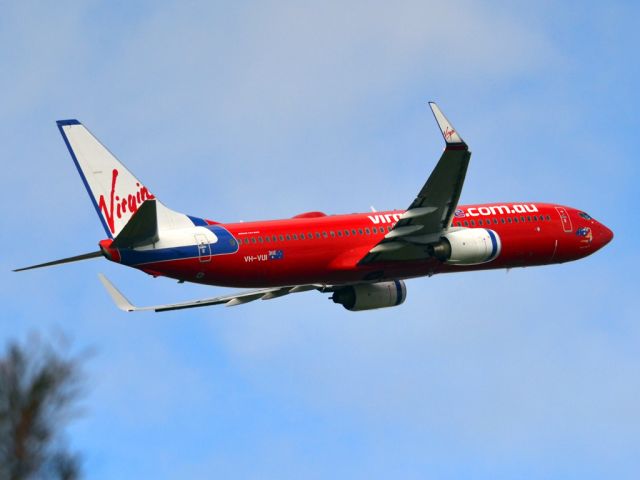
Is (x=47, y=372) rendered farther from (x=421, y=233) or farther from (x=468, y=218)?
(x=468, y=218)

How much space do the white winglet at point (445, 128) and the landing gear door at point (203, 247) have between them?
34.9 feet

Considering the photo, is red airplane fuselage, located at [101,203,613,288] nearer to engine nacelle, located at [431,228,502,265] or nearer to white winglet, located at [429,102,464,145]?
engine nacelle, located at [431,228,502,265]

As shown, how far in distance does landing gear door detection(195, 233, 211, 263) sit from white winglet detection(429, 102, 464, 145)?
1064 cm

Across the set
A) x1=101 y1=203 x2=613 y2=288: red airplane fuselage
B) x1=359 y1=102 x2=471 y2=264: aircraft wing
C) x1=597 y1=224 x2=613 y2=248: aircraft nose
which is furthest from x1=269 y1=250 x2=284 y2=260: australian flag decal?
x1=597 y1=224 x2=613 y2=248: aircraft nose

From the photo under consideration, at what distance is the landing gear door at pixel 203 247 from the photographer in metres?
54.7

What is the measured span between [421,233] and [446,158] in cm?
523

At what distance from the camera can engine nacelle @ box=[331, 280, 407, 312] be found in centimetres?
6297

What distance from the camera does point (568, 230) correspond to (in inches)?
2557

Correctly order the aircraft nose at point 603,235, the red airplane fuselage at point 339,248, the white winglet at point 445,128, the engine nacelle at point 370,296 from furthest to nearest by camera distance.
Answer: the aircraft nose at point 603,235
the engine nacelle at point 370,296
the red airplane fuselage at point 339,248
the white winglet at point 445,128

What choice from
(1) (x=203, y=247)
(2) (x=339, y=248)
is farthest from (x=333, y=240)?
(1) (x=203, y=247)

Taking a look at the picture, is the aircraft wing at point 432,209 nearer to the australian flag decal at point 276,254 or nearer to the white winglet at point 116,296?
the australian flag decal at point 276,254

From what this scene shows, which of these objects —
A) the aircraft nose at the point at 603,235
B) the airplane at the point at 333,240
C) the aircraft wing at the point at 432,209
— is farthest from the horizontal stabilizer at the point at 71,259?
the aircraft nose at the point at 603,235

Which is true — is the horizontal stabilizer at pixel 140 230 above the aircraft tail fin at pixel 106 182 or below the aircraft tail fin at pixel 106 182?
below

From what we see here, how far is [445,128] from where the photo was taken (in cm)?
5338
